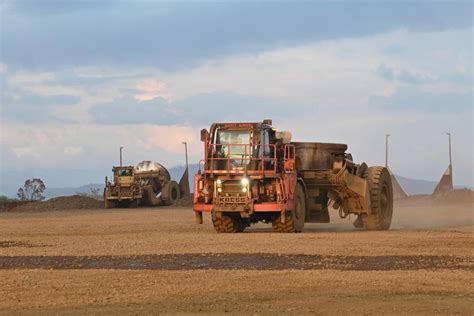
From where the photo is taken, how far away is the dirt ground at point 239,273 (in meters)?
13.1

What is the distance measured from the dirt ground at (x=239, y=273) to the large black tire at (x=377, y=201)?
2.76 m

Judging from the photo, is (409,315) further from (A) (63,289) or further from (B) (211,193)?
(B) (211,193)

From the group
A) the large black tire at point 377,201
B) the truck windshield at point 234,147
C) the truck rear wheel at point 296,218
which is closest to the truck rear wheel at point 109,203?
the large black tire at point 377,201

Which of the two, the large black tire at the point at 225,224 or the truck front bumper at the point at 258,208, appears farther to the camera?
the large black tire at the point at 225,224

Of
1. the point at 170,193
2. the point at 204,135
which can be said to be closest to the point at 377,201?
the point at 204,135

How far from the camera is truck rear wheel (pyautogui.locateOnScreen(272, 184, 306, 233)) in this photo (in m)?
28.0

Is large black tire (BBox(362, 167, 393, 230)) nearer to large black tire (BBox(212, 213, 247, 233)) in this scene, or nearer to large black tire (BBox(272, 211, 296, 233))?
large black tire (BBox(272, 211, 296, 233))

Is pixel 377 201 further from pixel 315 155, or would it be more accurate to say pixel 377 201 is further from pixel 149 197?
pixel 149 197

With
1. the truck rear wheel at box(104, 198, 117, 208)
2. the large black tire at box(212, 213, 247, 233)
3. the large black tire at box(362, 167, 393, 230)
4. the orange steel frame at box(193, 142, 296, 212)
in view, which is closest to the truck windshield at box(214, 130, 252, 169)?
the orange steel frame at box(193, 142, 296, 212)

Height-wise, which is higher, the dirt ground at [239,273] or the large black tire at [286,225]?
the large black tire at [286,225]

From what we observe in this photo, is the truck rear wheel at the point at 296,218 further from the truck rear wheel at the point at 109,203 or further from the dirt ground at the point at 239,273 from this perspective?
the truck rear wheel at the point at 109,203

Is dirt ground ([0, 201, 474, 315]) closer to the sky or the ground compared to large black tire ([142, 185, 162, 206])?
closer to the ground

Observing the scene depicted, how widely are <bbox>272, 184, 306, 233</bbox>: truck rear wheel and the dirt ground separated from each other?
1.01m

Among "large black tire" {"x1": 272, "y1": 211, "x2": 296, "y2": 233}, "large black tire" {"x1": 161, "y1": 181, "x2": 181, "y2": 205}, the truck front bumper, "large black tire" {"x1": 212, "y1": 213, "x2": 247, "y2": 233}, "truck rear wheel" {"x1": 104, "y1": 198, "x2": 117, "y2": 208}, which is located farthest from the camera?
"large black tire" {"x1": 161, "y1": 181, "x2": 181, "y2": 205}
